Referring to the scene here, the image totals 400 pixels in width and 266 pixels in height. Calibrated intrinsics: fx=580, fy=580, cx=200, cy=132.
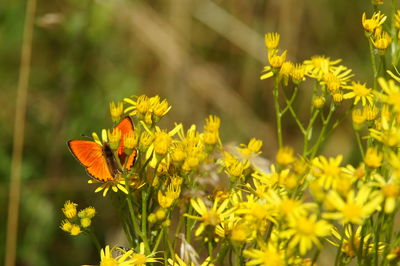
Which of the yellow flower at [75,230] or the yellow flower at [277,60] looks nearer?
the yellow flower at [75,230]

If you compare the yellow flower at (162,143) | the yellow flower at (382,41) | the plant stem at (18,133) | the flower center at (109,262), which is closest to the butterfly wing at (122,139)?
the yellow flower at (162,143)

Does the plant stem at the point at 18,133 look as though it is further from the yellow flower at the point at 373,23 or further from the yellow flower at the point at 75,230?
the yellow flower at the point at 373,23

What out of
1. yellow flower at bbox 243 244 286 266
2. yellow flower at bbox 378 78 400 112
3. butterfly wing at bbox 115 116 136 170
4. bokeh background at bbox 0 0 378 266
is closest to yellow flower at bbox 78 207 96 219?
butterfly wing at bbox 115 116 136 170

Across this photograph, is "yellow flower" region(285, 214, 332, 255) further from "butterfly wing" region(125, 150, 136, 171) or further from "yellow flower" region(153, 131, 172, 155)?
"butterfly wing" region(125, 150, 136, 171)

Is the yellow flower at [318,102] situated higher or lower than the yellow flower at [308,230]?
higher

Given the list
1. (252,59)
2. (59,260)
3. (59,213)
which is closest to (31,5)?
(59,213)

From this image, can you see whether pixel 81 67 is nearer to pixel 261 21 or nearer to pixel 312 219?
pixel 261 21
